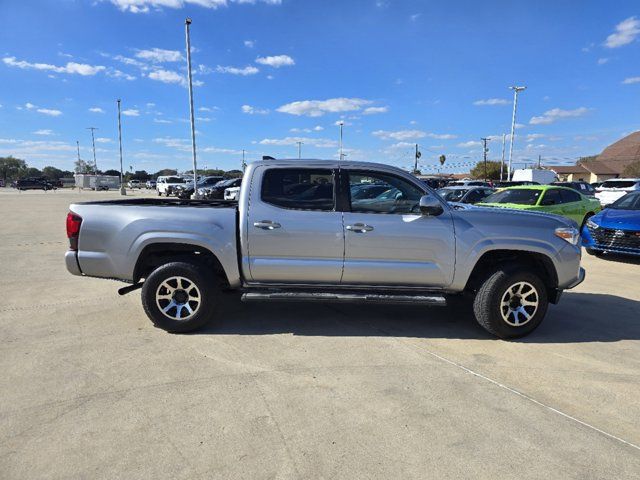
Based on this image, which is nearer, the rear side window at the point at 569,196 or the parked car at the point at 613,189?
the rear side window at the point at 569,196

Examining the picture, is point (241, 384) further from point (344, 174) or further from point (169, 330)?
point (344, 174)

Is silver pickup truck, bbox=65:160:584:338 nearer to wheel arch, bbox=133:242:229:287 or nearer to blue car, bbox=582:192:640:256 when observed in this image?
wheel arch, bbox=133:242:229:287

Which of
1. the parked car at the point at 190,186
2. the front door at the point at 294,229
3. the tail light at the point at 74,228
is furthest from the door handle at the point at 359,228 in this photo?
the parked car at the point at 190,186

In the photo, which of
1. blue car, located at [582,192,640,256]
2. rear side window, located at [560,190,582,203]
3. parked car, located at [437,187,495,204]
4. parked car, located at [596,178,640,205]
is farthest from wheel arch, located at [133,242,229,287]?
parked car, located at [596,178,640,205]

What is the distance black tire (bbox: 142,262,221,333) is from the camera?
4.57 metres

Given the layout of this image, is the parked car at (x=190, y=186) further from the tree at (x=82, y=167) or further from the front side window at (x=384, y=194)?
the tree at (x=82, y=167)

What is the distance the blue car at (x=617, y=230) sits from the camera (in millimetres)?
8578

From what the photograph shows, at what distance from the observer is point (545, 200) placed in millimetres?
10797

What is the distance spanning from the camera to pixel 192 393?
3395 mm

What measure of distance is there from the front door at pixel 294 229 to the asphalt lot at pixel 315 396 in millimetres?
714

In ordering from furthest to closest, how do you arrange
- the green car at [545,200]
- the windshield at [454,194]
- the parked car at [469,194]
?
the windshield at [454,194] < the parked car at [469,194] < the green car at [545,200]

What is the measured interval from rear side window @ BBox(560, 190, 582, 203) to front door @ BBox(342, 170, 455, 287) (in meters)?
8.68

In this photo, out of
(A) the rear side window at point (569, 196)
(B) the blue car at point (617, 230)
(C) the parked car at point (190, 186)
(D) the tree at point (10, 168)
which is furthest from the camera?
(D) the tree at point (10, 168)

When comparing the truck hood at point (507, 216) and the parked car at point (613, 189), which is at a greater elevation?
the parked car at point (613, 189)
